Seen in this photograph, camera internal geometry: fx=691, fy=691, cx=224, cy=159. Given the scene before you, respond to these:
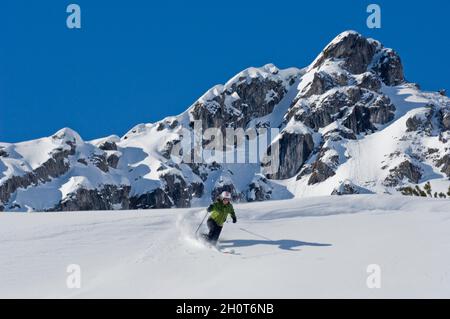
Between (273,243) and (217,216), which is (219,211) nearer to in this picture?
(217,216)

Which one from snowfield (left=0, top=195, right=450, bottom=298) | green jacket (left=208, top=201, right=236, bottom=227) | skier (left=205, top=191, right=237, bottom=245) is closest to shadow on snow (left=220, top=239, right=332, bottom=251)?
snowfield (left=0, top=195, right=450, bottom=298)

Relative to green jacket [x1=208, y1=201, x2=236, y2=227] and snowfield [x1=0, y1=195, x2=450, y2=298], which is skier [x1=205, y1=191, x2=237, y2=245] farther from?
snowfield [x1=0, y1=195, x2=450, y2=298]

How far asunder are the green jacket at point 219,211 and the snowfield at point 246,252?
0.57m

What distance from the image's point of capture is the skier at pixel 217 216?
1798cm

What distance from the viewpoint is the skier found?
Result: 1798cm

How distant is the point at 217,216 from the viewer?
1834cm

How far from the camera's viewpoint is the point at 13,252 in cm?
1634

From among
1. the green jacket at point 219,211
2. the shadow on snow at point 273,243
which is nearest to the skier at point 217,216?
the green jacket at point 219,211

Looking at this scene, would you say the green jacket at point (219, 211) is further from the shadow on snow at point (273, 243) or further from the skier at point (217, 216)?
the shadow on snow at point (273, 243)

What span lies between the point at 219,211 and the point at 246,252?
2289 mm

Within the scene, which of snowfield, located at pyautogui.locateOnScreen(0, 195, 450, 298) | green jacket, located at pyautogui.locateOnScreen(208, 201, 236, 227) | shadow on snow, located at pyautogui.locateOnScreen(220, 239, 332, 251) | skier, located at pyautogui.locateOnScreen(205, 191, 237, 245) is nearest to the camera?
snowfield, located at pyautogui.locateOnScreen(0, 195, 450, 298)

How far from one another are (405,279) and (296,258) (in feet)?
10.5
